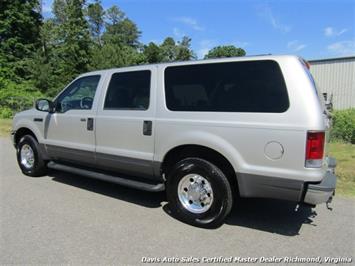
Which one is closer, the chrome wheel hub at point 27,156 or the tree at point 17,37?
the chrome wheel hub at point 27,156

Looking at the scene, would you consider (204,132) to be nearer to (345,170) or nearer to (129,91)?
(129,91)

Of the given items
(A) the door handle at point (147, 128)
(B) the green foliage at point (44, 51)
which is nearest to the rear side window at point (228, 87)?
(A) the door handle at point (147, 128)

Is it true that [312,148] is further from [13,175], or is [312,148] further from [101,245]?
[13,175]

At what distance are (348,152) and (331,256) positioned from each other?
6.23 metres

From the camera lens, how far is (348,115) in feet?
42.3

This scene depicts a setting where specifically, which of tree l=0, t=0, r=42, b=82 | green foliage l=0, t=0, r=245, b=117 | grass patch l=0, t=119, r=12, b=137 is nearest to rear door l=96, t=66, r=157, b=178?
grass patch l=0, t=119, r=12, b=137

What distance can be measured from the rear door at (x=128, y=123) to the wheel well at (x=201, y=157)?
0.25 m

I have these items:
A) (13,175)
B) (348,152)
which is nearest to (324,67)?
(348,152)

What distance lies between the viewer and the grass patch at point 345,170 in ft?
21.0

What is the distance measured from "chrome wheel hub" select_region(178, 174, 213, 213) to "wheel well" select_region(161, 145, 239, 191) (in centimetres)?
26

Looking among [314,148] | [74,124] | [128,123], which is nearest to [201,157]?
[128,123]

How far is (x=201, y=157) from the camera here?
4.77m

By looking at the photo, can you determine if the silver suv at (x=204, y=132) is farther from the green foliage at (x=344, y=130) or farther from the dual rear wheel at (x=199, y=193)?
the green foliage at (x=344, y=130)

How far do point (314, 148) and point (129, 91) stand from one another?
274 centimetres
